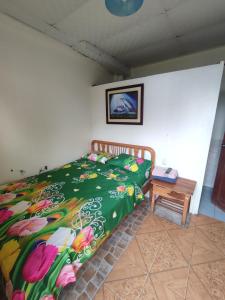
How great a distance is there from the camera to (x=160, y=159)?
2492 mm

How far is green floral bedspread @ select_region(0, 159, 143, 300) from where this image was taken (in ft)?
3.14

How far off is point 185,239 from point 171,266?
46 centimetres

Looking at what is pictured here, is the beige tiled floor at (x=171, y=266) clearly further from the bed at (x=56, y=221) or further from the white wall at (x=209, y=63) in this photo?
the white wall at (x=209, y=63)

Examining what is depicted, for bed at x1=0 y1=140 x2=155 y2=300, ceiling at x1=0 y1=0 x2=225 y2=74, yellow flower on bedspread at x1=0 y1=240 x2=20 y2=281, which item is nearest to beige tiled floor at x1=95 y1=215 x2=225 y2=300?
bed at x1=0 y1=140 x2=155 y2=300

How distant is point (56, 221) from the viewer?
4.25 feet

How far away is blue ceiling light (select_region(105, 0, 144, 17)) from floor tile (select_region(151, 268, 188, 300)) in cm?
292

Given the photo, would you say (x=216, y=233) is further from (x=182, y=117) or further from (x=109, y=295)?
(x=182, y=117)

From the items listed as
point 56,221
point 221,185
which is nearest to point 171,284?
point 56,221

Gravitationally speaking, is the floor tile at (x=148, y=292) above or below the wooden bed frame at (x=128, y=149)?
below

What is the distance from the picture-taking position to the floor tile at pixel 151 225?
199cm

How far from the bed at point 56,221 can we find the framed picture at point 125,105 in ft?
2.85

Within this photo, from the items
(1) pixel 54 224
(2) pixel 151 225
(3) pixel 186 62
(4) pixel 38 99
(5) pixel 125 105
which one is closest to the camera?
(1) pixel 54 224

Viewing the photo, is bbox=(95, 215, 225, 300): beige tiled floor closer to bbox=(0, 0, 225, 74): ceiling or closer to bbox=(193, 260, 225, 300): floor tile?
bbox=(193, 260, 225, 300): floor tile

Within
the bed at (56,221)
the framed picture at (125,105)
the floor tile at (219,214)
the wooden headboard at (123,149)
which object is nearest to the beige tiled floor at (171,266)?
the floor tile at (219,214)
